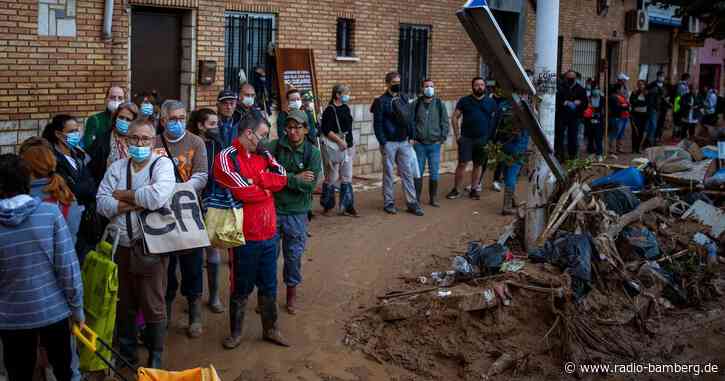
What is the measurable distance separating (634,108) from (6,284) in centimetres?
1748

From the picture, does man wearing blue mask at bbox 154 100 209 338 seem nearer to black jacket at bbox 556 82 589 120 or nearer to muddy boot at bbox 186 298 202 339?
muddy boot at bbox 186 298 202 339

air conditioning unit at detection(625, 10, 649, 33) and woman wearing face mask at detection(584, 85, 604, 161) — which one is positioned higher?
air conditioning unit at detection(625, 10, 649, 33)

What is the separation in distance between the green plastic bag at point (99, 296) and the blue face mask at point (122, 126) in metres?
1.74

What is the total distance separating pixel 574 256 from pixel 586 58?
645 inches

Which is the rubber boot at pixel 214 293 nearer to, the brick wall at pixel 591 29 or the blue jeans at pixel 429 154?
the blue jeans at pixel 429 154

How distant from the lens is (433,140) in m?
12.0

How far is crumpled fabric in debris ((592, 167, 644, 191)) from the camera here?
1020cm

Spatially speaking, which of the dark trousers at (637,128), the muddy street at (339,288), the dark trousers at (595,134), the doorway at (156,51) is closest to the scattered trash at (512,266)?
the muddy street at (339,288)

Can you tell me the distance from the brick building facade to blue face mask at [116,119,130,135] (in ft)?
10.8

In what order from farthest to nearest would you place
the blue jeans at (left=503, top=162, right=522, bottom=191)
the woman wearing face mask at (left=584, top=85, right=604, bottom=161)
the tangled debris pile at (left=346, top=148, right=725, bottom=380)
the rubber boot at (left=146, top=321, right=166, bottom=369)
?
the woman wearing face mask at (left=584, top=85, right=604, bottom=161) → the blue jeans at (left=503, top=162, right=522, bottom=191) → the tangled debris pile at (left=346, top=148, right=725, bottom=380) → the rubber boot at (left=146, top=321, right=166, bottom=369)

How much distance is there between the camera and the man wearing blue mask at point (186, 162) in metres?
6.72

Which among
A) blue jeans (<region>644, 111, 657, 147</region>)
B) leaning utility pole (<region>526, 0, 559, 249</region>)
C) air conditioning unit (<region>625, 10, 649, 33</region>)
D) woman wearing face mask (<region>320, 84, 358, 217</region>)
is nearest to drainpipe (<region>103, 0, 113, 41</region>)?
woman wearing face mask (<region>320, 84, 358, 217</region>)

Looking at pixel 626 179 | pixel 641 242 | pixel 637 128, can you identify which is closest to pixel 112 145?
pixel 641 242

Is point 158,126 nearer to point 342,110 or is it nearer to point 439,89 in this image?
point 342,110
